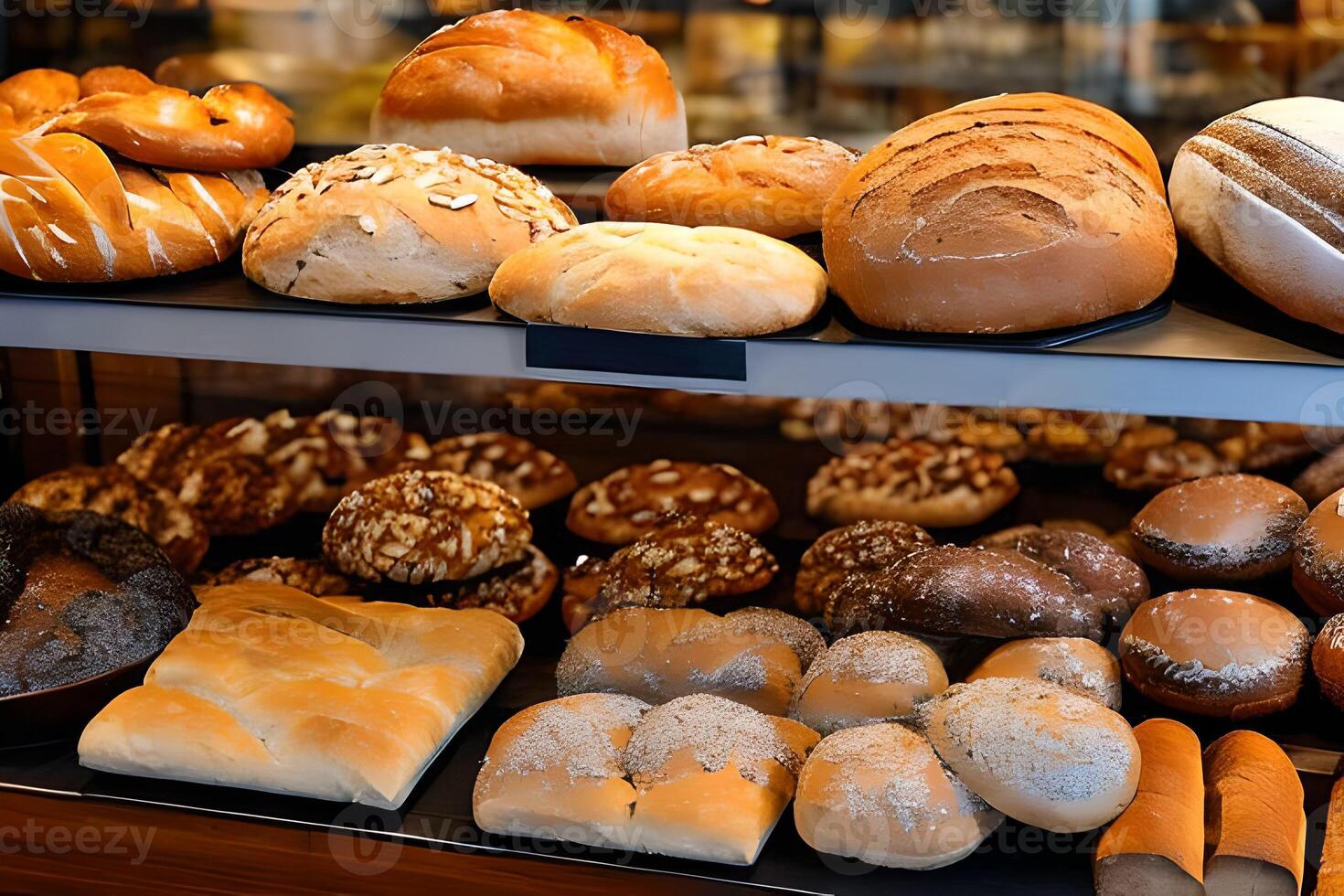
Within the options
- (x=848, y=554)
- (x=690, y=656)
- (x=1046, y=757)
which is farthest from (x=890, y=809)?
(x=848, y=554)

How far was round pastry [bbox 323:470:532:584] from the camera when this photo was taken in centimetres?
197

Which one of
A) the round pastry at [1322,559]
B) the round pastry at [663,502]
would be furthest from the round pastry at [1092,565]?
the round pastry at [663,502]

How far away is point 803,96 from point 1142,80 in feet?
2.04

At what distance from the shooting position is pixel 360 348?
1383 millimetres

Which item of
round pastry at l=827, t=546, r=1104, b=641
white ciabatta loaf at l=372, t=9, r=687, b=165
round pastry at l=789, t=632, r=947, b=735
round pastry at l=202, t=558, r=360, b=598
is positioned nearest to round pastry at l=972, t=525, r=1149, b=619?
round pastry at l=827, t=546, r=1104, b=641

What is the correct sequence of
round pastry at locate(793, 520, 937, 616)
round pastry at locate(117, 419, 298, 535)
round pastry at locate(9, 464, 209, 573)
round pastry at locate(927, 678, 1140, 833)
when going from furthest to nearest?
round pastry at locate(117, 419, 298, 535) < round pastry at locate(9, 464, 209, 573) < round pastry at locate(793, 520, 937, 616) < round pastry at locate(927, 678, 1140, 833)

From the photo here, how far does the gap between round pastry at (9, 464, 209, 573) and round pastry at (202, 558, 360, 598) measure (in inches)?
3.0

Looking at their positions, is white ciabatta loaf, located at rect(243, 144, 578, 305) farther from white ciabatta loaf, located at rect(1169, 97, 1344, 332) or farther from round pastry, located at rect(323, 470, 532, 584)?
white ciabatta loaf, located at rect(1169, 97, 1344, 332)

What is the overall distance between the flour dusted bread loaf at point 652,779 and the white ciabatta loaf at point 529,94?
848 millimetres

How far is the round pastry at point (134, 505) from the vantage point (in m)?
2.09

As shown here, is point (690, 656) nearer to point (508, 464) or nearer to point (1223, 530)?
point (508, 464)

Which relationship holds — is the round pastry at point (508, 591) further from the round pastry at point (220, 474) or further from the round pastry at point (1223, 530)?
the round pastry at point (1223, 530)

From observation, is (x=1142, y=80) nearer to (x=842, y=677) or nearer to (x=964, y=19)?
(x=964, y=19)

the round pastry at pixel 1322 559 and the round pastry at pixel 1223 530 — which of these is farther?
the round pastry at pixel 1223 530
